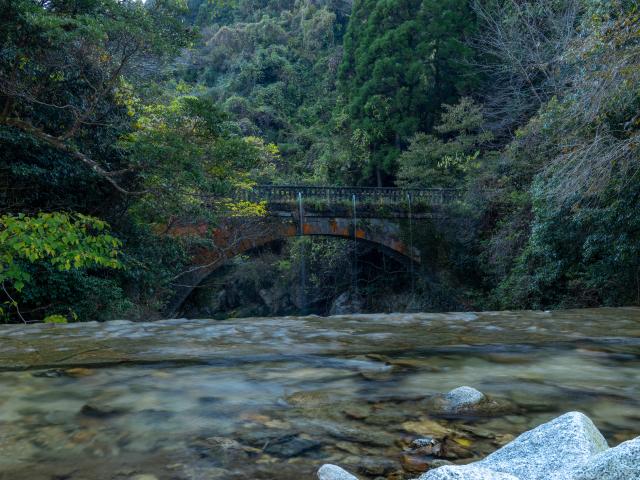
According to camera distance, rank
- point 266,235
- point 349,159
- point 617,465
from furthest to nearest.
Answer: point 349,159, point 266,235, point 617,465

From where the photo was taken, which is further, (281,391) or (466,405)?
(281,391)

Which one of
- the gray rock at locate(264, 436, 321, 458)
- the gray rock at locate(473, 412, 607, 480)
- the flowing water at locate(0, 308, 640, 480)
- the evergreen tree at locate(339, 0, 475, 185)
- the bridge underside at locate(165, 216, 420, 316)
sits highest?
the evergreen tree at locate(339, 0, 475, 185)

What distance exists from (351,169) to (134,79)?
51.5 ft

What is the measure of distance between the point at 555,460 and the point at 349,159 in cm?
2254

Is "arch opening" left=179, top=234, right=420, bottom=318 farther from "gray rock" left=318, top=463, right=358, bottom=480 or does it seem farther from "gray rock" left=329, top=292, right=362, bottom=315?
"gray rock" left=318, top=463, right=358, bottom=480

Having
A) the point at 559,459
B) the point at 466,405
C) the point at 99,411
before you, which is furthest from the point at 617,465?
the point at 99,411

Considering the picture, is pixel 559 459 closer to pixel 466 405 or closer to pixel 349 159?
pixel 466 405

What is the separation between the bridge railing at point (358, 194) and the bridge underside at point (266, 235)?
0.62 m

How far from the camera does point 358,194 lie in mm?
18797

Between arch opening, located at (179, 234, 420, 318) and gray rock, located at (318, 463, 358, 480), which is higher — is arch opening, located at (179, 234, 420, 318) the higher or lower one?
the lower one

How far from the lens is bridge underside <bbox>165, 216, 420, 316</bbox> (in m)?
15.7

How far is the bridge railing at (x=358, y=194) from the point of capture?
1765cm

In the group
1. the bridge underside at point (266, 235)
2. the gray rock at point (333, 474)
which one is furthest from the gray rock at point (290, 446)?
the bridge underside at point (266, 235)

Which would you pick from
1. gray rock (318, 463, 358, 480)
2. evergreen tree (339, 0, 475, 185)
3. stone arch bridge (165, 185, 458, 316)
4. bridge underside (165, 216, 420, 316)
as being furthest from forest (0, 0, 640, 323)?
gray rock (318, 463, 358, 480)
